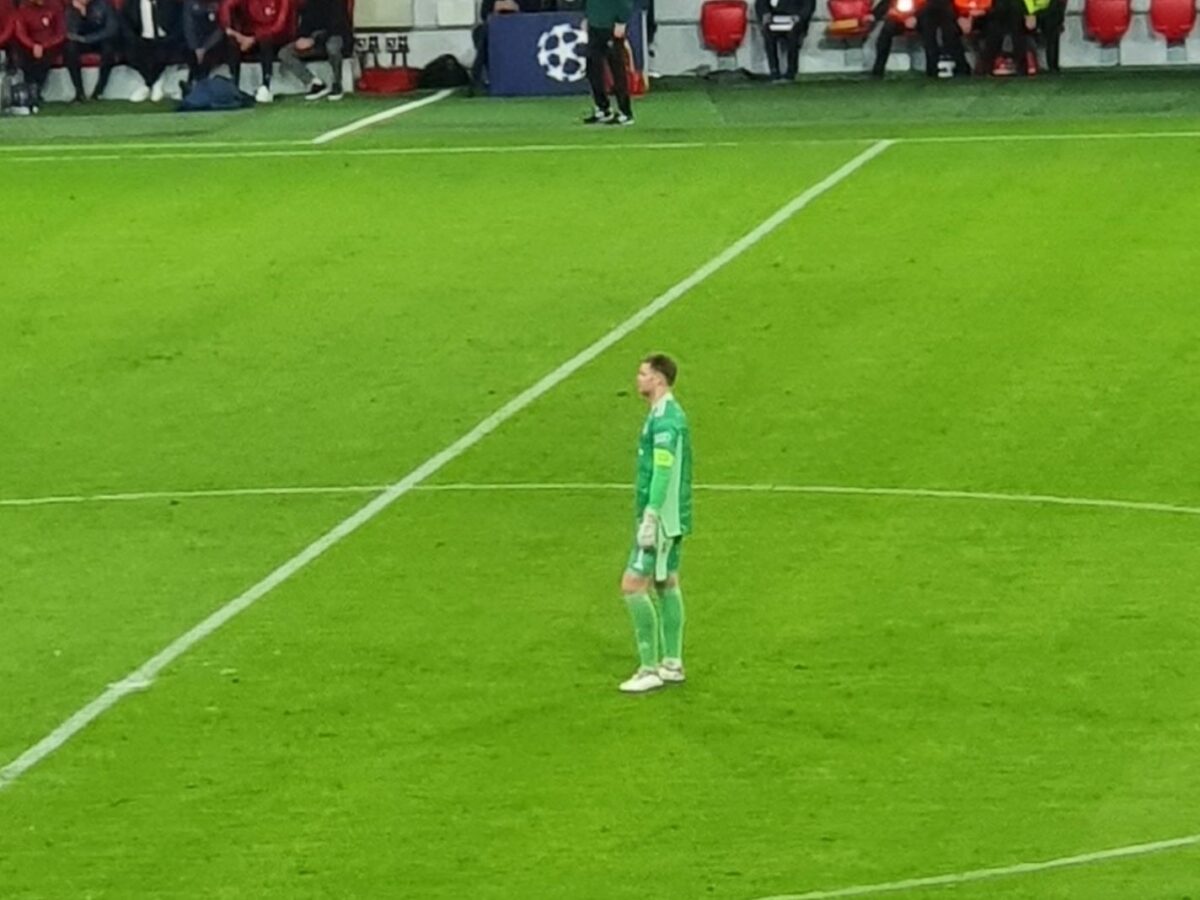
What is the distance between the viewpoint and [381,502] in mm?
19375

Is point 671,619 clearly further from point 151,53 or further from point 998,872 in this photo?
point 151,53

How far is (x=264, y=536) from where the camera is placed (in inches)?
→ 730

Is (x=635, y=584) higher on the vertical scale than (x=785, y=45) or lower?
higher

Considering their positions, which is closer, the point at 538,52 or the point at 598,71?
the point at 598,71

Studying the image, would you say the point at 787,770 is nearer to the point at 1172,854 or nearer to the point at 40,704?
the point at 1172,854

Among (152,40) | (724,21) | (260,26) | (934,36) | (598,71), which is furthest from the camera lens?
(152,40)

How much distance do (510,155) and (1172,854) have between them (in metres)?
22.7

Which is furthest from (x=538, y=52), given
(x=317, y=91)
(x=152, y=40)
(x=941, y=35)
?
(x=152, y=40)


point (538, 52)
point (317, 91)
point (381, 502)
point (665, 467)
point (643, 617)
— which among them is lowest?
point (317, 91)

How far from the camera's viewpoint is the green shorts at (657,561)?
Result: 1447 cm

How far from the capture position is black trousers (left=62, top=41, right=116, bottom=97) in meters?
42.8

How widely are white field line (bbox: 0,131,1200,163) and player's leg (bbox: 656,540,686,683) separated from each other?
778 inches

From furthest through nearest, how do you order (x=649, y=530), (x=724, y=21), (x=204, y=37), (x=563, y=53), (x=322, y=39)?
1. (x=724, y=21)
2. (x=322, y=39)
3. (x=204, y=37)
4. (x=563, y=53)
5. (x=649, y=530)

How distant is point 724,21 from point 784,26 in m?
1.13
